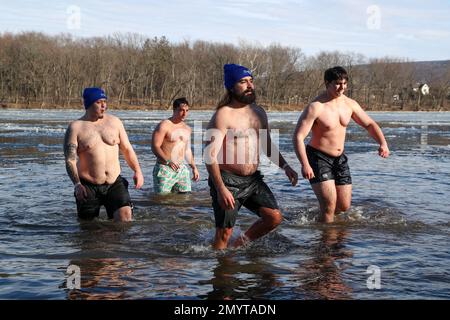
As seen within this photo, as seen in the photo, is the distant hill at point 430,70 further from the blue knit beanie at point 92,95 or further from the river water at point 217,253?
the blue knit beanie at point 92,95

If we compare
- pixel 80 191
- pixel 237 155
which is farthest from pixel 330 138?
pixel 80 191

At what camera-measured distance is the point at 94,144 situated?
704 centimetres

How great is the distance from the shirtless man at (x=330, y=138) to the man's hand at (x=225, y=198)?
2020 mm

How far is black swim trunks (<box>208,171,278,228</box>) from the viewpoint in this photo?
5.68 m

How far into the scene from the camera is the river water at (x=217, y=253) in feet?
16.1

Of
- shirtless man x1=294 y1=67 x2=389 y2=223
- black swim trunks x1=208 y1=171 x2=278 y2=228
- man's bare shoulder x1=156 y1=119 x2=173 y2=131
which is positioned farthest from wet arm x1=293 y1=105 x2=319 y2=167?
man's bare shoulder x1=156 y1=119 x2=173 y2=131

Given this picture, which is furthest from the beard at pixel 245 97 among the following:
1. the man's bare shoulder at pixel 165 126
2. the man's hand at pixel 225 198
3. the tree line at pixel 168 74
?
the tree line at pixel 168 74

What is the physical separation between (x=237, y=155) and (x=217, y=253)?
1.05 meters

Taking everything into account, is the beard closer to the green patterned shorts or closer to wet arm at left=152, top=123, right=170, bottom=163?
wet arm at left=152, top=123, right=170, bottom=163

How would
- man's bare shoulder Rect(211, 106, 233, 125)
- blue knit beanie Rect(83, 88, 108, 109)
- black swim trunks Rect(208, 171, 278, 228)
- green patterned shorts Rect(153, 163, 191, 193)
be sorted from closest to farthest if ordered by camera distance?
man's bare shoulder Rect(211, 106, 233, 125) → black swim trunks Rect(208, 171, 278, 228) → blue knit beanie Rect(83, 88, 108, 109) → green patterned shorts Rect(153, 163, 191, 193)

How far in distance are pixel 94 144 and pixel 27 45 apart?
78.9m

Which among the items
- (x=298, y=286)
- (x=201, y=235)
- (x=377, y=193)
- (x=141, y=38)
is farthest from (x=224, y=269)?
(x=141, y=38)

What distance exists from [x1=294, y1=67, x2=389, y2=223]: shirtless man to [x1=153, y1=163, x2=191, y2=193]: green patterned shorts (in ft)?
9.42
